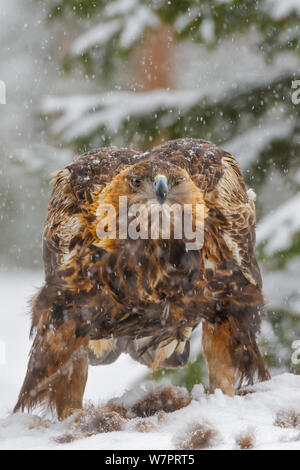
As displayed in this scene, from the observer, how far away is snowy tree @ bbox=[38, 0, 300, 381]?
214 inches

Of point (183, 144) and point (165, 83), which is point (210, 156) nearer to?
point (183, 144)

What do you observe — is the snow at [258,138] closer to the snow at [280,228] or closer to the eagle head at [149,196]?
the snow at [280,228]

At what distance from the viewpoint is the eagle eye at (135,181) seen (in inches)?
140

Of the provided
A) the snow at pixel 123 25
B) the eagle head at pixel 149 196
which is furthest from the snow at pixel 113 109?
the eagle head at pixel 149 196

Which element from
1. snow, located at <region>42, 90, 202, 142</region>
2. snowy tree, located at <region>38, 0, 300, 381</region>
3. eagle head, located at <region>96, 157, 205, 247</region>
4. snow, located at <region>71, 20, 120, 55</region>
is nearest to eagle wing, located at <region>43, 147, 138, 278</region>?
eagle head, located at <region>96, 157, 205, 247</region>

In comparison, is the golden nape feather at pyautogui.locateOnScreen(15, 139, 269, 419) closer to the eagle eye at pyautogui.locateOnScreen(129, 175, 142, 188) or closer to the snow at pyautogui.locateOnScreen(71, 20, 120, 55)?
the eagle eye at pyautogui.locateOnScreen(129, 175, 142, 188)

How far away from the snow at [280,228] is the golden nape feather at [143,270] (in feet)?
3.86

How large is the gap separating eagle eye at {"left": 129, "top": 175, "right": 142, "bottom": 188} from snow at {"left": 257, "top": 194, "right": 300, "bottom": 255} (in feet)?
6.34

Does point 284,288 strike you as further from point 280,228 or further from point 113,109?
point 113,109

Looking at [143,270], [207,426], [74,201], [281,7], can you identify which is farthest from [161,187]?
[281,7]

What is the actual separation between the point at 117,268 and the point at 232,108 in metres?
2.60

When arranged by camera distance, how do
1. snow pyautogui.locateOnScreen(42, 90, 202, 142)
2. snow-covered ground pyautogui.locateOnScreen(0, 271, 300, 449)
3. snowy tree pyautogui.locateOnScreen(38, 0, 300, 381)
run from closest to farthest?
snow-covered ground pyautogui.locateOnScreen(0, 271, 300, 449) < snowy tree pyautogui.locateOnScreen(38, 0, 300, 381) < snow pyautogui.locateOnScreen(42, 90, 202, 142)

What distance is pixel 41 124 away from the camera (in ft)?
29.2

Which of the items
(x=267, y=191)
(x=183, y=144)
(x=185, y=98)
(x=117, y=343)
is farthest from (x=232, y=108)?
(x=117, y=343)
